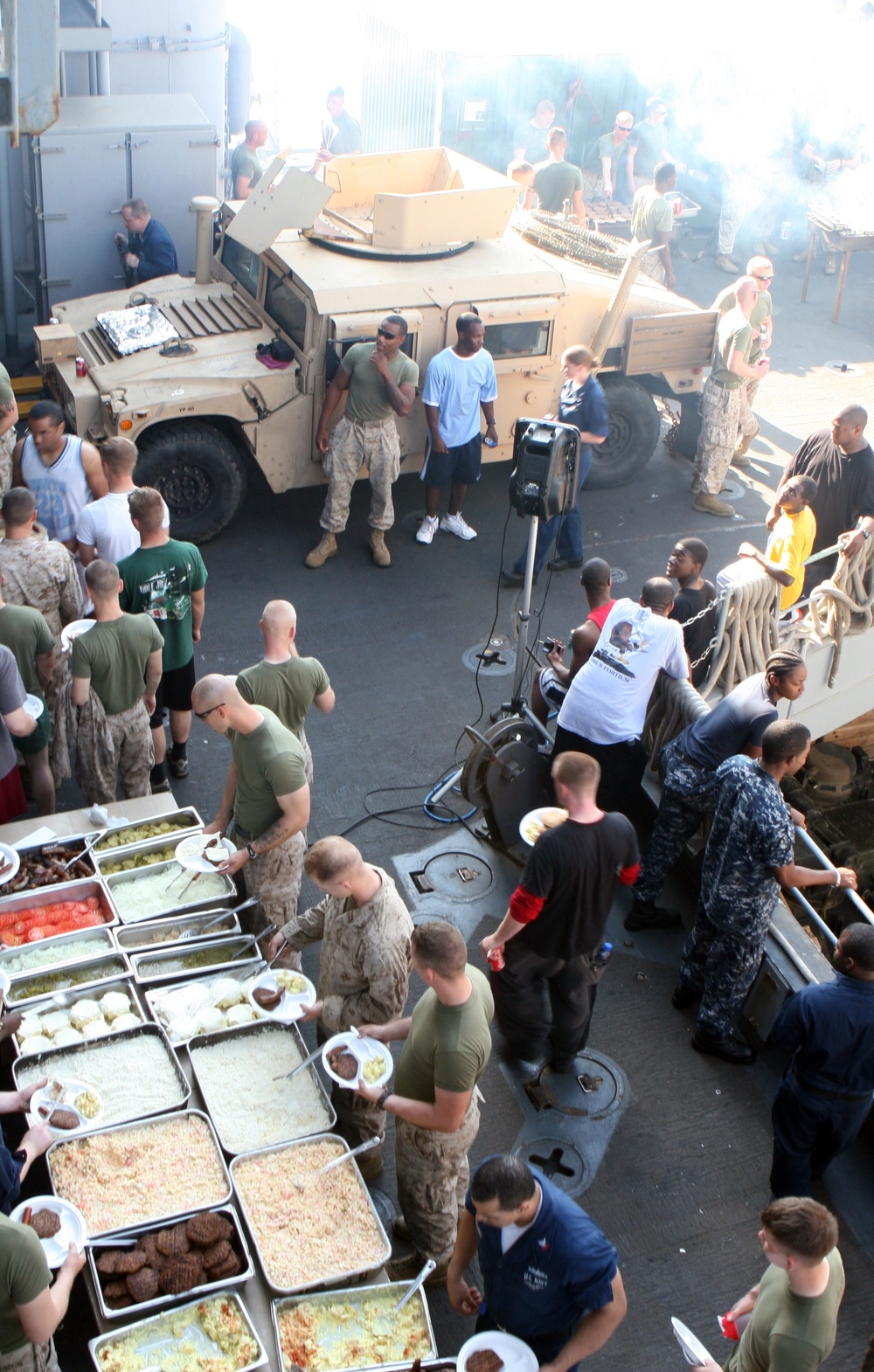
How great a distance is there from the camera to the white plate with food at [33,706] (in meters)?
5.91

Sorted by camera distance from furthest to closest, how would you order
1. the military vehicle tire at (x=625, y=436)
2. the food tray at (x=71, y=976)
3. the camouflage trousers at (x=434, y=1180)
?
the military vehicle tire at (x=625, y=436) < the food tray at (x=71, y=976) < the camouflage trousers at (x=434, y=1180)

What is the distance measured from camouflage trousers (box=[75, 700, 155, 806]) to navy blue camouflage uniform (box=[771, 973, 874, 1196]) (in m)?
3.43

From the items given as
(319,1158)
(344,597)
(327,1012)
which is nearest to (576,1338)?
(319,1158)

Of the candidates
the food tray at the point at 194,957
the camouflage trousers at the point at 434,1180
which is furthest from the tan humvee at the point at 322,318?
the camouflage trousers at the point at 434,1180

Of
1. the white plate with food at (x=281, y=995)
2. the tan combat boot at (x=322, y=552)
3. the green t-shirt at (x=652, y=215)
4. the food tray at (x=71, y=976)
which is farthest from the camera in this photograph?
the green t-shirt at (x=652, y=215)

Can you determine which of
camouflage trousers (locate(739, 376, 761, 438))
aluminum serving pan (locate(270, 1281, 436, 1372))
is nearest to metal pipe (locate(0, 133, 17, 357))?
camouflage trousers (locate(739, 376, 761, 438))

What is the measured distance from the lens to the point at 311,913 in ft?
15.9

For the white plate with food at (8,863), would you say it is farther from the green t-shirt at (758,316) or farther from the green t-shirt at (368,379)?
the green t-shirt at (758,316)

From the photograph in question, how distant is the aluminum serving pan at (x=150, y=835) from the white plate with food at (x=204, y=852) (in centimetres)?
13

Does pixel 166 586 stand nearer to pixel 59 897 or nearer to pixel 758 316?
pixel 59 897

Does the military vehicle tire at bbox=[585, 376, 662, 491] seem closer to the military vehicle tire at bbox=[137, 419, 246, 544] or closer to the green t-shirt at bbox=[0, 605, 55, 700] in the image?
the military vehicle tire at bbox=[137, 419, 246, 544]

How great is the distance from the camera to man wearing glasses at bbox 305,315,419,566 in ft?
28.5

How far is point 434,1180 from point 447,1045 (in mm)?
724

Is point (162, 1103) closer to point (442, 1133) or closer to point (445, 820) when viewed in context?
point (442, 1133)
